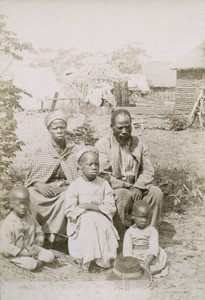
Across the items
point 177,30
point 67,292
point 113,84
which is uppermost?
point 177,30

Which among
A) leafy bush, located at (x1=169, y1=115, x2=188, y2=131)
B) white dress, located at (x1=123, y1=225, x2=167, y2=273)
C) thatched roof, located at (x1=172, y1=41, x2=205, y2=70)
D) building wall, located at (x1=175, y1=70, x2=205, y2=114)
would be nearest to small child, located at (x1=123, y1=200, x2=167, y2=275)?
white dress, located at (x1=123, y1=225, x2=167, y2=273)

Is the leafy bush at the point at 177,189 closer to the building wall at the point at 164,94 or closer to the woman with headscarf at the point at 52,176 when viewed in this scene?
the building wall at the point at 164,94

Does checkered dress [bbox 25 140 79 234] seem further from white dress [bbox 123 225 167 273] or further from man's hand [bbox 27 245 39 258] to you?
white dress [bbox 123 225 167 273]

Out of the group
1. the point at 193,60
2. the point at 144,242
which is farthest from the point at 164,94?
the point at 144,242

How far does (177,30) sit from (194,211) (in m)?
1.37

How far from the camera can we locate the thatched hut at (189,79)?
281 cm

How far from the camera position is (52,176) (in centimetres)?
253

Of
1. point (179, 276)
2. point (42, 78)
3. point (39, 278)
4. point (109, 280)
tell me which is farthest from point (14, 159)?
point (179, 276)

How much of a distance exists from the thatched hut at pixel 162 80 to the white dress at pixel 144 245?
1101 millimetres

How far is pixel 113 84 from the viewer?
9.14ft

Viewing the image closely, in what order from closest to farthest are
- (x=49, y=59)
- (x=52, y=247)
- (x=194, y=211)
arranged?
(x=52, y=247)
(x=49, y=59)
(x=194, y=211)

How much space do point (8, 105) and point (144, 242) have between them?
4.30 feet

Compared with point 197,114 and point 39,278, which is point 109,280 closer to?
point 39,278

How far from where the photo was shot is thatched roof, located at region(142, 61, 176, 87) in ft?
9.30
